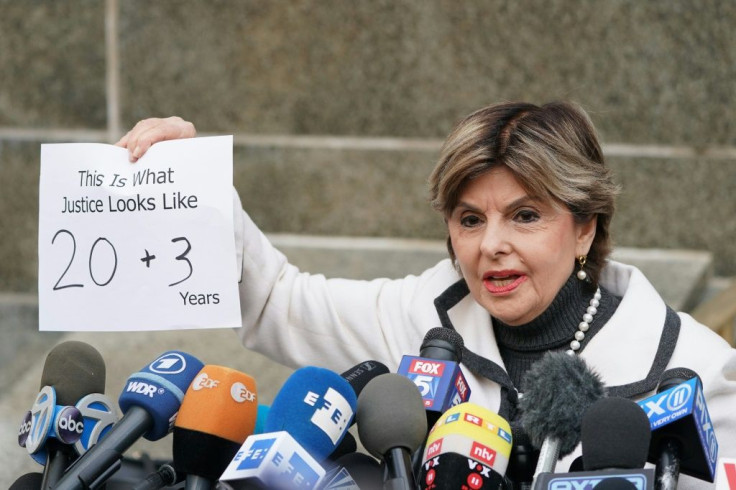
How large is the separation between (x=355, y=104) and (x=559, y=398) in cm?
347

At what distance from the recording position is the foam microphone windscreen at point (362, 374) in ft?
7.48

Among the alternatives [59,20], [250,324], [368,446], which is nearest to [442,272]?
[250,324]

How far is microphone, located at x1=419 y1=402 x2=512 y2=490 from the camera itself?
188 cm

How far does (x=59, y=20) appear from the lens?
214 inches

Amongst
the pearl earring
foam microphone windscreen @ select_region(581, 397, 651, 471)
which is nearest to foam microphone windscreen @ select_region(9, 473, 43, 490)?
foam microphone windscreen @ select_region(581, 397, 651, 471)

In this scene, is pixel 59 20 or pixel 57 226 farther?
→ pixel 59 20

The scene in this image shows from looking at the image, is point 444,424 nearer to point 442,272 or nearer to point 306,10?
point 442,272

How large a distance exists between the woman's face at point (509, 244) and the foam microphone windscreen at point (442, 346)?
409 mm

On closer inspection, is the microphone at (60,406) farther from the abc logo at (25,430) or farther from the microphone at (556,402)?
the microphone at (556,402)

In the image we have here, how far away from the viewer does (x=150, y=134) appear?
261 centimetres

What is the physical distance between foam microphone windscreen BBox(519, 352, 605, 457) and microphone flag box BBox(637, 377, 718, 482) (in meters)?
0.11

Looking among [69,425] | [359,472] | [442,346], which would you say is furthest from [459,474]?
[69,425]

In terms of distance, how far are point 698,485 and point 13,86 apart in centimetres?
420

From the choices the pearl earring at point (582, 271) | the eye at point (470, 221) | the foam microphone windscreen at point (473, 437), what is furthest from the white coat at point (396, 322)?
the foam microphone windscreen at point (473, 437)
